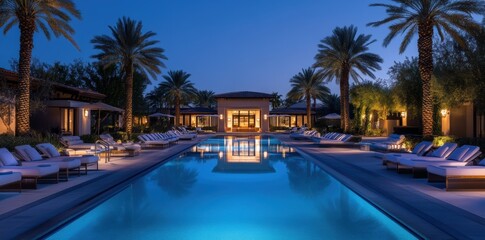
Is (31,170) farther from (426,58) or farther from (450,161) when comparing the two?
(426,58)

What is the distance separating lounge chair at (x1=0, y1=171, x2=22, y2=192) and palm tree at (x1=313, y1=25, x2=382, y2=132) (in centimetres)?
2586

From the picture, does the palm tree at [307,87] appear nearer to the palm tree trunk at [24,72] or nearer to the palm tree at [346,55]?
the palm tree at [346,55]

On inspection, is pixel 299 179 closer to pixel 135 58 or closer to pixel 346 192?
pixel 346 192

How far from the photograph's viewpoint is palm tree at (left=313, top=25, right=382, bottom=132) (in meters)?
31.4

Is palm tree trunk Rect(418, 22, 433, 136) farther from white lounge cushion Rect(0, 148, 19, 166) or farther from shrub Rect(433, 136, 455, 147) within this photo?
white lounge cushion Rect(0, 148, 19, 166)

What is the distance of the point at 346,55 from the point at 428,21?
12.3 meters

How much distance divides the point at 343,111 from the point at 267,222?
1082 inches

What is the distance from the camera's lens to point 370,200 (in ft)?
29.6

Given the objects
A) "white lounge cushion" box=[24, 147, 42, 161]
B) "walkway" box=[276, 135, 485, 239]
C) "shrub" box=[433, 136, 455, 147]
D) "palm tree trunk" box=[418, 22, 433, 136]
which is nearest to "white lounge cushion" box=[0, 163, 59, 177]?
"white lounge cushion" box=[24, 147, 42, 161]

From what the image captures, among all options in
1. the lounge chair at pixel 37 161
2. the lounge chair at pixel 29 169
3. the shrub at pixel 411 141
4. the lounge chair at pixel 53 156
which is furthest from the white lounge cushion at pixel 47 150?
the shrub at pixel 411 141

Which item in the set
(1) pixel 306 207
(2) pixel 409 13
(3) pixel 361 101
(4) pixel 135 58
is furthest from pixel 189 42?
(1) pixel 306 207

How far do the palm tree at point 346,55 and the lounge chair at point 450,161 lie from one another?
66.8 feet

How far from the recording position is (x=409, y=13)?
65.8 ft

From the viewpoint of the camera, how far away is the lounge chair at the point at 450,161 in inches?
445
